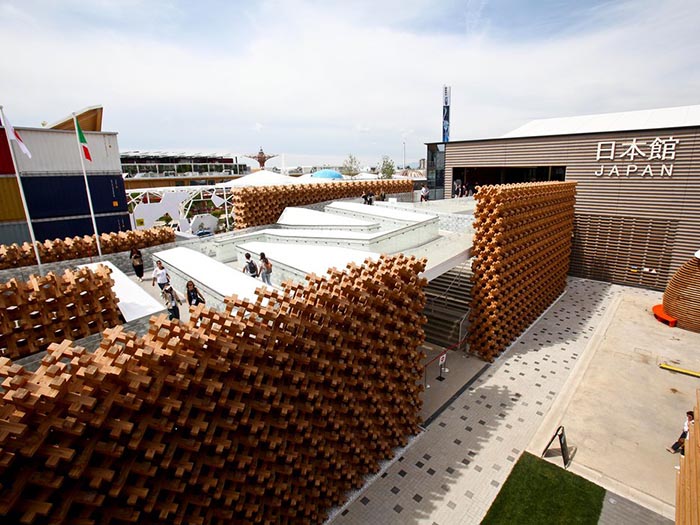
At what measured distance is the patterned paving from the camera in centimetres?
719

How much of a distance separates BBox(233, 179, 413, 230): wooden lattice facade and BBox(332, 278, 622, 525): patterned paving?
38.1ft

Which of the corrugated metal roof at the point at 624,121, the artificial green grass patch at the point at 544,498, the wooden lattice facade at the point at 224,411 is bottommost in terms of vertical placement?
the artificial green grass patch at the point at 544,498

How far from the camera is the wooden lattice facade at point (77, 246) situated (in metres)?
11.0

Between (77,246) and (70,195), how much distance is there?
7.95 meters

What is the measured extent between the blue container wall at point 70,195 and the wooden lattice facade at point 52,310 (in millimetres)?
13848

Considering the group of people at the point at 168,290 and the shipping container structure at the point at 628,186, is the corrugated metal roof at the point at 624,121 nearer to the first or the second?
the shipping container structure at the point at 628,186

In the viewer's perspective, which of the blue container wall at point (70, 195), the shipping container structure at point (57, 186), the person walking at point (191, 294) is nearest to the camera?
the person walking at point (191, 294)

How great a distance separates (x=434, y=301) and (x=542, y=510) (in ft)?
30.3

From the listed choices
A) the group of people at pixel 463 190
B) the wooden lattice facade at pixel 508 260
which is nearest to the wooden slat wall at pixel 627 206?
the group of people at pixel 463 190

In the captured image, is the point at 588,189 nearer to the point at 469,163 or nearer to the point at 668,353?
the point at 469,163

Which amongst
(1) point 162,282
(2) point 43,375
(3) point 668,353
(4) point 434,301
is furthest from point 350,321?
(3) point 668,353

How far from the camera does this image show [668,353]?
A: 1291cm

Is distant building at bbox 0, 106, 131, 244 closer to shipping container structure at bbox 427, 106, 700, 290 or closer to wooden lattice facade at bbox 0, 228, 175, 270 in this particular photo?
wooden lattice facade at bbox 0, 228, 175, 270

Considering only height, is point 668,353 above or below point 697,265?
below
